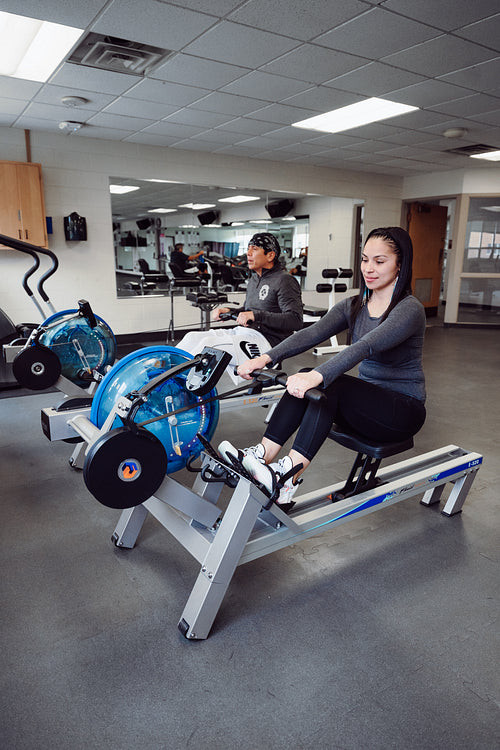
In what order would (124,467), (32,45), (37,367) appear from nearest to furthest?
(124,467)
(37,367)
(32,45)

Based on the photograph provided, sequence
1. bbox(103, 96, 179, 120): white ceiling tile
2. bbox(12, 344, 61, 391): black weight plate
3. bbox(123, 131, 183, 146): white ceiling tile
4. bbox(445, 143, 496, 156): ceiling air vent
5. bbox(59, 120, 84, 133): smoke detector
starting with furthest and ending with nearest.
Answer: bbox(445, 143, 496, 156): ceiling air vent
bbox(123, 131, 183, 146): white ceiling tile
bbox(59, 120, 84, 133): smoke detector
bbox(103, 96, 179, 120): white ceiling tile
bbox(12, 344, 61, 391): black weight plate

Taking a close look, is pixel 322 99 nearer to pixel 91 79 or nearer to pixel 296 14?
pixel 296 14

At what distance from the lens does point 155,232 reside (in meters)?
6.89

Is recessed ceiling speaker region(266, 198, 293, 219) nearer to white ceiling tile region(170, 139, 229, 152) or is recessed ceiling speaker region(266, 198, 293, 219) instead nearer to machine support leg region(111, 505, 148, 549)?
white ceiling tile region(170, 139, 229, 152)

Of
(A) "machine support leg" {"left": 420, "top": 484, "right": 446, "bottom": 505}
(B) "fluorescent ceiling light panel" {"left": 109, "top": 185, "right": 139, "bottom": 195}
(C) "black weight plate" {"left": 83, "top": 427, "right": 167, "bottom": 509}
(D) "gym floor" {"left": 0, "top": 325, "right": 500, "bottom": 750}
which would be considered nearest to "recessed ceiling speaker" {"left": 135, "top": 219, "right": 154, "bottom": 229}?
(B) "fluorescent ceiling light panel" {"left": 109, "top": 185, "right": 139, "bottom": 195}

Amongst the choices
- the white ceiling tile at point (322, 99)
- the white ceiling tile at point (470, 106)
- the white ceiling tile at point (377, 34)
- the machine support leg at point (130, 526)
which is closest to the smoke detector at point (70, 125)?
the white ceiling tile at point (322, 99)

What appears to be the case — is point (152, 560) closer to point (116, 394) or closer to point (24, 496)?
point (116, 394)

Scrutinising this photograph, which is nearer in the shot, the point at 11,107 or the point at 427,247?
the point at 11,107

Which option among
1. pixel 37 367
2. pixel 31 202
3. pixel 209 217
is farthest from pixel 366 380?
pixel 209 217

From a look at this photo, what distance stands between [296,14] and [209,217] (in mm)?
4566

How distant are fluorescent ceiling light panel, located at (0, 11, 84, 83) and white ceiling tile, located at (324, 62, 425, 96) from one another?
6.77ft

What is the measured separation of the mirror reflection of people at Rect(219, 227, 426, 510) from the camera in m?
1.68

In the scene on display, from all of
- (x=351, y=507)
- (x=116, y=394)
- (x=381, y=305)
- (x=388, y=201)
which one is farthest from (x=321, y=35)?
(x=388, y=201)

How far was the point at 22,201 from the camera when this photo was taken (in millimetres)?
5250
